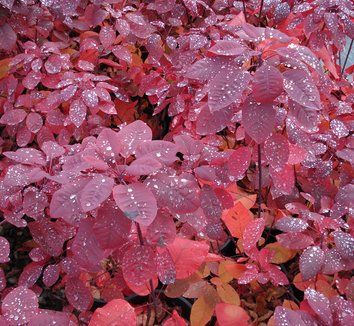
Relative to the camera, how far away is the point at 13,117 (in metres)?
1.50

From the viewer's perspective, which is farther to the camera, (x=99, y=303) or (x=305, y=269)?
(x=99, y=303)

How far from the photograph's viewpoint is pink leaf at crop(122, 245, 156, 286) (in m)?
0.92

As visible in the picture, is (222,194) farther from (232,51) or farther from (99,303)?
(99,303)

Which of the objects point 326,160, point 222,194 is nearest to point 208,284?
point 222,194

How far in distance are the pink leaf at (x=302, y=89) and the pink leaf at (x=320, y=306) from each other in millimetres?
362

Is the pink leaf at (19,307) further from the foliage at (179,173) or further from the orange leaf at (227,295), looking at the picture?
the orange leaf at (227,295)

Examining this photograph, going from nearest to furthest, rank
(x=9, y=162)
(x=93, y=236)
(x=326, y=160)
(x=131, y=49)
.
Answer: (x=93, y=236)
(x=326, y=160)
(x=9, y=162)
(x=131, y=49)

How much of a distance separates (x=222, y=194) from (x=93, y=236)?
1.17ft

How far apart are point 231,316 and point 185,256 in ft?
0.59

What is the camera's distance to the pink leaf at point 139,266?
0.92 m

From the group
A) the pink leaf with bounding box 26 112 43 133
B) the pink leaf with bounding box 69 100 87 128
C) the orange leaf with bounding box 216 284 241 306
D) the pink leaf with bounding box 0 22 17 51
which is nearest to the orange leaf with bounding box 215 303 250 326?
the orange leaf with bounding box 216 284 241 306

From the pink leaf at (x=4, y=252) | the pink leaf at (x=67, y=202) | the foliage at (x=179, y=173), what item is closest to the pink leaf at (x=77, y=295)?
the foliage at (x=179, y=173)

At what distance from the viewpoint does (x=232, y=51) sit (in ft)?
3.01

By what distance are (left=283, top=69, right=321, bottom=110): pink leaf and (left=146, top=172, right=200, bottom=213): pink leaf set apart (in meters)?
0.27
